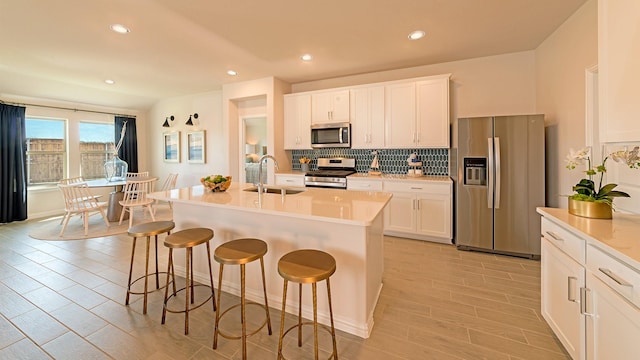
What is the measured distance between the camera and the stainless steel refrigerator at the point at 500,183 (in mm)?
3201

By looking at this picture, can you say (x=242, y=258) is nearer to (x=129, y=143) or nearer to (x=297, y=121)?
(x=297, y=121)

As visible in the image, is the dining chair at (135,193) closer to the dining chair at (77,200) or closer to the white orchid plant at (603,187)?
the dining chair at (77,200)

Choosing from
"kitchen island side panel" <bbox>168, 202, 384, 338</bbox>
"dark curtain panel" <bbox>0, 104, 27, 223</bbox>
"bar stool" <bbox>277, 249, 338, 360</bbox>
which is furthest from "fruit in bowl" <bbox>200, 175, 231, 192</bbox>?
"dark curtain panel" <bbox>0, 104, 27, 223</bbox>

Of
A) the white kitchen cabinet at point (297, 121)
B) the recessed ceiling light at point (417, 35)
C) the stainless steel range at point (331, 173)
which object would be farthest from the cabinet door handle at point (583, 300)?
the white kitchen cabinet at point (297, 121)

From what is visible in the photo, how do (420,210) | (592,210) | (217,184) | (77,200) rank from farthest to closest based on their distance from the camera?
(77,200), (420,210), (217,184), (592,210)

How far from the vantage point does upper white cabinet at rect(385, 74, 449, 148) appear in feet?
12.8

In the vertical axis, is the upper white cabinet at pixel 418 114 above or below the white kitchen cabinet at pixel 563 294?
above

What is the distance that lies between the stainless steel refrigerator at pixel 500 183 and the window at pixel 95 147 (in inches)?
305

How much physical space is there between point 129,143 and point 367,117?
620cm

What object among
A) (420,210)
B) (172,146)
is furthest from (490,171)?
(172,146)

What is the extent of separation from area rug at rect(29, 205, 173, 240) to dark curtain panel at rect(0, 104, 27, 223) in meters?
0.46

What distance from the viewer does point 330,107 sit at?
4668 millimetres

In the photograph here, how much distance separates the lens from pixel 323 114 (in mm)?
4738

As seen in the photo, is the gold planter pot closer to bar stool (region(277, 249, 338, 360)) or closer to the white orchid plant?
the white orchid plant
